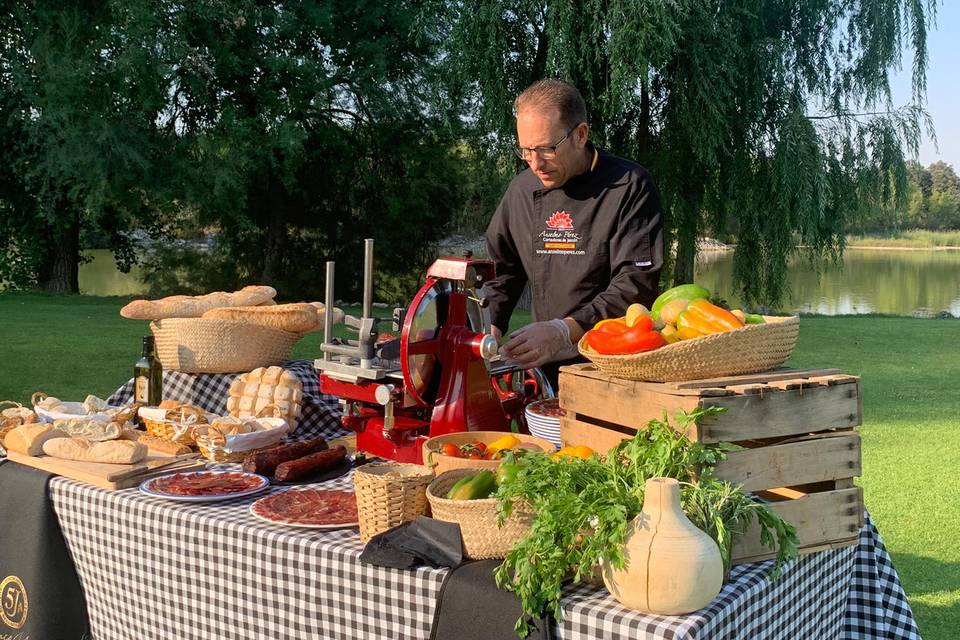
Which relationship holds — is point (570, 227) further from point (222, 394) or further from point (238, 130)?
point (238, 130)

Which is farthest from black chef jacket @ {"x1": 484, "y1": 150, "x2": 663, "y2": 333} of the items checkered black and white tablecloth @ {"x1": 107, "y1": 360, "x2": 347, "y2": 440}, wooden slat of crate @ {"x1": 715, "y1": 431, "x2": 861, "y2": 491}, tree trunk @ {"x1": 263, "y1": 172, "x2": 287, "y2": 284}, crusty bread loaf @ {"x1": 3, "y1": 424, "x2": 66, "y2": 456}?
tree trunk @ {"x1": 263, "y1": 172, "x2": 287, "y2": 284}

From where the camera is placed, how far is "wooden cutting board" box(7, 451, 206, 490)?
2.58 m

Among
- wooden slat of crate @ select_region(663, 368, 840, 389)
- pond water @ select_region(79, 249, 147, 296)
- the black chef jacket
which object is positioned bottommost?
pond water @ select_region(79, 249, 147, 296)

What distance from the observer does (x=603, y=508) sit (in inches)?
67.6

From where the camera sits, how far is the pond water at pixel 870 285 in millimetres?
21438

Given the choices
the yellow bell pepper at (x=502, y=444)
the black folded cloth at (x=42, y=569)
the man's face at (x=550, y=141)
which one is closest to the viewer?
the yellow bell pepper at (x=502, y=444)

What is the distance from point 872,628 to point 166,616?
183cm

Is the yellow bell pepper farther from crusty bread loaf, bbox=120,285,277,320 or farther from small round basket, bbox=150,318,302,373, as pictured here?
crusty bread loaf, bbox=120,285,277,320

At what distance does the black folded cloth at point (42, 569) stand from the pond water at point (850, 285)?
45.6 ft

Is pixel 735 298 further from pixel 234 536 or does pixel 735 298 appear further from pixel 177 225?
pixel 234 536

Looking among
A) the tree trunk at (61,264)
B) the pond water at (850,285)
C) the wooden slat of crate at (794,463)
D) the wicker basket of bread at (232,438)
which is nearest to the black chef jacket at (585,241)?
the wicker basket of bread at (232,438)

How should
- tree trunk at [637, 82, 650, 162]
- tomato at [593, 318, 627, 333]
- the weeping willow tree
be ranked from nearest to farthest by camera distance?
tomato at [593, 318, 627, 333], the weeping willow tree, tree trunk at [637, 82, 650, 162]

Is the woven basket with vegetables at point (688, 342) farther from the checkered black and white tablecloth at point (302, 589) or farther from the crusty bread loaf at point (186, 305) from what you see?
the crusty bread loaf at point (186, 305)

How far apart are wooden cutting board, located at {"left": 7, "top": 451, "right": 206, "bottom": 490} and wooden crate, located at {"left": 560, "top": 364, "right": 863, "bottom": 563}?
129 cm
